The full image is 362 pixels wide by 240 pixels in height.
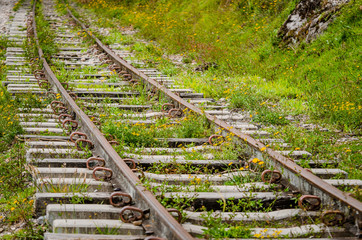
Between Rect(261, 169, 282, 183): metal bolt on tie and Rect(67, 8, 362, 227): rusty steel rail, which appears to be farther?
Rect(261, 169, 282, 183): metal bolt on tie

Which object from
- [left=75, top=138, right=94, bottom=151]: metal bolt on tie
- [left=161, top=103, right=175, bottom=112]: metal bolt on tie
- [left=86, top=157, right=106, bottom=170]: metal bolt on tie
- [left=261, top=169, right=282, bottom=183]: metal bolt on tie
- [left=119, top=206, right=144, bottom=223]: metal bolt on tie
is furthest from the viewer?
[left=161, top=103, right=175, bottom=112]: metal bolt on tie

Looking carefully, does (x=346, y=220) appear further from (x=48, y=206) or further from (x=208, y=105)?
(x=208, y=105)

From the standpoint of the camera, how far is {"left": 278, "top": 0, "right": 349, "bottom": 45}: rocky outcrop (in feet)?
29.6

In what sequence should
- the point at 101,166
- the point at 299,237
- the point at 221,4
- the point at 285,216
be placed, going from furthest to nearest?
1. the point at 221,4
2. the point at 101,166
3. the point at 285,216
4. the point at 299,237

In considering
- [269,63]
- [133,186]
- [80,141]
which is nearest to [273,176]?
[133,186]

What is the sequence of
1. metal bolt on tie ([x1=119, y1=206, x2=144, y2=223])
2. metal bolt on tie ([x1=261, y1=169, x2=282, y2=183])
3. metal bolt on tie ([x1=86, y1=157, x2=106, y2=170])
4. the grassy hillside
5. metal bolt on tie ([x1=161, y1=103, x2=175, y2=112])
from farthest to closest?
the grassy hillside < metal bolt on tie ([x1=161, y1=103, x2=175, y2=112]) < metal bolt on tie ([x1=86, y1=157, x2=106, y2=170]) < metal bolt on tie ([x1=261, y1=169, x2=282, y2=183]) < metal bolt on tie ([x1=119, y1=206, x2=144, y2=223])

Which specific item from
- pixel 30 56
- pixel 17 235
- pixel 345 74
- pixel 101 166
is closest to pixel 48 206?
pixel 17 235

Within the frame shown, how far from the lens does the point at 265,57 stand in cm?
973

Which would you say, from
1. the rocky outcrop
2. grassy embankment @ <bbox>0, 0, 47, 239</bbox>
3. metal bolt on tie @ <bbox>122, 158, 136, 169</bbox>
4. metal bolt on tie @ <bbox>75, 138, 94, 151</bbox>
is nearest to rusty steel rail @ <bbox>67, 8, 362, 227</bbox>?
metal bolt on tie @ <bbox>122, 158, 136, 169</bbox>

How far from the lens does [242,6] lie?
42.6 feet

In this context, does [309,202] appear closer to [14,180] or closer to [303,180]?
[303,180]

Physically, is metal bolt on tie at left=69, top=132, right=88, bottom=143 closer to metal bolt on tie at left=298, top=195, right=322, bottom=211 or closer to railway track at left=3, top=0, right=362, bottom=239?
railway track at left=3, top=0, right=362, bottom=239

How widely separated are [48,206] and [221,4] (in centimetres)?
1194

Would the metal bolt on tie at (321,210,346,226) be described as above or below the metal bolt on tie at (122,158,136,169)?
below
